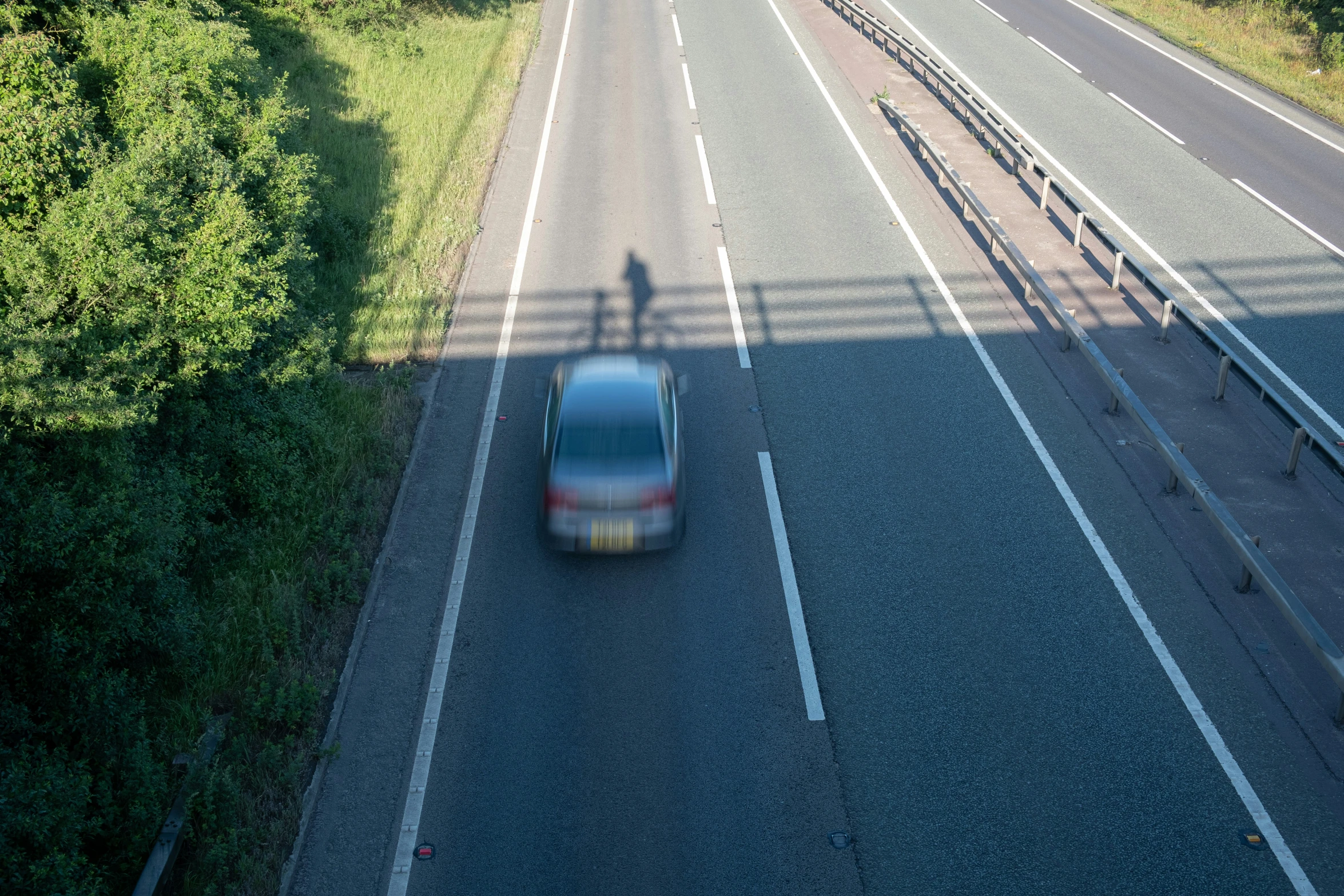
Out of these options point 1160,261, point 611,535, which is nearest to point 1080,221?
point 1160,261

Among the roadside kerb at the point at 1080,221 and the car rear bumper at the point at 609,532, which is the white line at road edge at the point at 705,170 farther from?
the car rear bumper at the point at 609,532

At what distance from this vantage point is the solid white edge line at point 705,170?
20516 millimetres

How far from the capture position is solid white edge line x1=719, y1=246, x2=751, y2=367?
1486cm

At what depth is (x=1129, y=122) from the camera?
2422cm

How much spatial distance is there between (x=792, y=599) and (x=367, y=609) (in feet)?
14.4

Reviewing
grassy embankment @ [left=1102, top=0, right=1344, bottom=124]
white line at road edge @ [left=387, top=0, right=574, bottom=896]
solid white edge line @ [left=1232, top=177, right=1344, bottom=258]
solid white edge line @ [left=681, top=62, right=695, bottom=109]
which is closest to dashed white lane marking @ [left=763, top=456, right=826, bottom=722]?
white line at road edge @ [left=387, top=0, right=574, bottom=896]

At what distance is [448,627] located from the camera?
34.1 ft

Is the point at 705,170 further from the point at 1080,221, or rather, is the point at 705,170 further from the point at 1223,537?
the point at 1223,537

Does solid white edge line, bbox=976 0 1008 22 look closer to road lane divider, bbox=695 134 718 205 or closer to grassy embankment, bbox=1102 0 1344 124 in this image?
grassy embankment, bbox=1102 0 1344 124

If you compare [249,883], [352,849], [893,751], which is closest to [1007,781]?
[893,751]

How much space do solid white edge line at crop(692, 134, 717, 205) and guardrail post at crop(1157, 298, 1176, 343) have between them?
8.84 meters

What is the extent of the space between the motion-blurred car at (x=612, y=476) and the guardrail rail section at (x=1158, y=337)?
547 cm

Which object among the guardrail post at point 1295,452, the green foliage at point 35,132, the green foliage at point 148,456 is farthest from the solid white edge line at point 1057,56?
the green foliage at point 35,132

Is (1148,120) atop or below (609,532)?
atop
